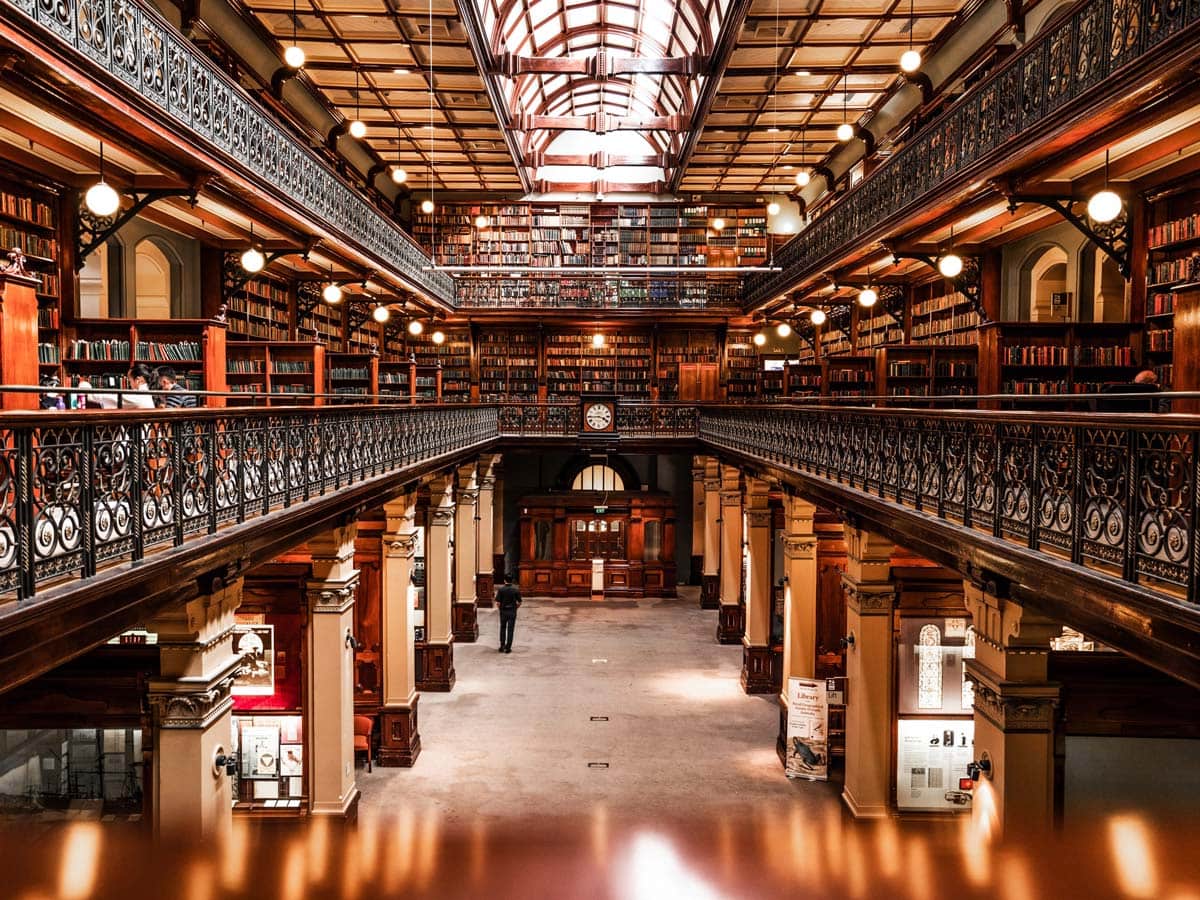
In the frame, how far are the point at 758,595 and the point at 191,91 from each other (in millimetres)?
9223

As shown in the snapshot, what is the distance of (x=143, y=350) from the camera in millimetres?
8117

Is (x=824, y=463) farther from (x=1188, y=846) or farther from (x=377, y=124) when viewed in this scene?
(x=377, y=124)

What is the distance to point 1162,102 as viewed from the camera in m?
5.39

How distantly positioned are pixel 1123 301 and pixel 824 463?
466cm

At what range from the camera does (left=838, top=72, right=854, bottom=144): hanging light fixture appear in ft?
41.3

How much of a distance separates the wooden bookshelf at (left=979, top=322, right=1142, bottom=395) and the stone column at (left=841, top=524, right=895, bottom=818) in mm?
2310

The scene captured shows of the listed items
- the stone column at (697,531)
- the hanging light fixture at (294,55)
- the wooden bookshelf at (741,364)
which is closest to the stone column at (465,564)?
the stone column at (697,531)

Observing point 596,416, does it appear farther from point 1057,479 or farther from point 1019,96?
point 1057,479

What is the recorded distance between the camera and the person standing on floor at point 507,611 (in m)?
14.3

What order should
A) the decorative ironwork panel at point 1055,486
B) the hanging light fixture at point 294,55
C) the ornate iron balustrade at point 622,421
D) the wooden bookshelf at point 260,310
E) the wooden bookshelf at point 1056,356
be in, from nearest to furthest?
the decorative ironwork panel at point 1055,486 → the wooden bookshelf at point 1056,356 → the hanging light fixture at point 294,55 → the wooden bookshelf at point 260,310 → the ornate iron balustrade at point 622,421

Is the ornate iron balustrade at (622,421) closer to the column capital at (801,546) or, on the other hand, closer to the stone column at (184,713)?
the column capital at (801,546)

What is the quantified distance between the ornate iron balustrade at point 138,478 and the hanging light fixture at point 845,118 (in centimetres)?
953

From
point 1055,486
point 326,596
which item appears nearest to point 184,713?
point 326,596

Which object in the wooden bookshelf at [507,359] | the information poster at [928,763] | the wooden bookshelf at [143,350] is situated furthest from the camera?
the wooden bookshelf at [507,359]
